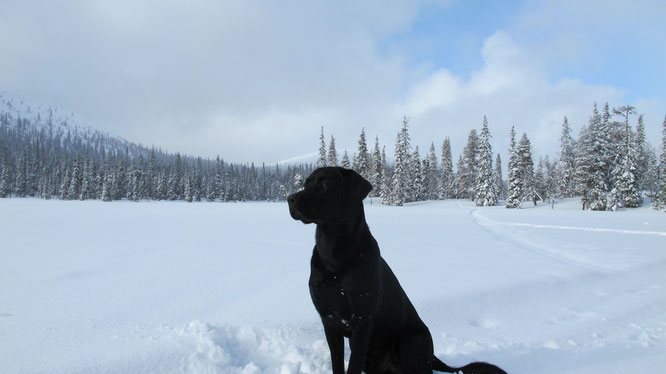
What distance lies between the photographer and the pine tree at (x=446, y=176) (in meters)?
74.4

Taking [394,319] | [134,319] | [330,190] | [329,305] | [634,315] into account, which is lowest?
[634,315]

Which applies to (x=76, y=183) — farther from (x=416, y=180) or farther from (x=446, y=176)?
(x=446, y=176)

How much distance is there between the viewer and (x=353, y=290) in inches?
92.7

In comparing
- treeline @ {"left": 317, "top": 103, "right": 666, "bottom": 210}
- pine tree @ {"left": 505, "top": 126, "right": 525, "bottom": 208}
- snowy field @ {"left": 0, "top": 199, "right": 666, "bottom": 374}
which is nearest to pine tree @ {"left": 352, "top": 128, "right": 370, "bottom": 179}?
treeline @ {"left": 317, "top": 103, "right": 666, "bottom": 210}

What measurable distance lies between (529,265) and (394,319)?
543 cm

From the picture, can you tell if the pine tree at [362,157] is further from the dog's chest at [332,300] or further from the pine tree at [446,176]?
the dog's chest at [332,300]

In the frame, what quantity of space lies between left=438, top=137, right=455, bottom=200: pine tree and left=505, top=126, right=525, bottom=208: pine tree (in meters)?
23.3

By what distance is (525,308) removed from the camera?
14.0 feet

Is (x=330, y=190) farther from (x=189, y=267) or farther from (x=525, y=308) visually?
(x=189, y=267)

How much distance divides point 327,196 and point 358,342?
3.53 feet

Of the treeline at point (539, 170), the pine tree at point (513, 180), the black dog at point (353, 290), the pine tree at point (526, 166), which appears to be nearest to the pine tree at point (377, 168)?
the treeline at point (539, 170)

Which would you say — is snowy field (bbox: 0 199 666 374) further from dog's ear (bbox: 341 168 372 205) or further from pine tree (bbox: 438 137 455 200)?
pine tree (bbox: 438 137 455 200)

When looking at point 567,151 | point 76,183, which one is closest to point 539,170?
point 567,151

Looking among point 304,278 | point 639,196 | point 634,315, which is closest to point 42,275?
point 304,278
